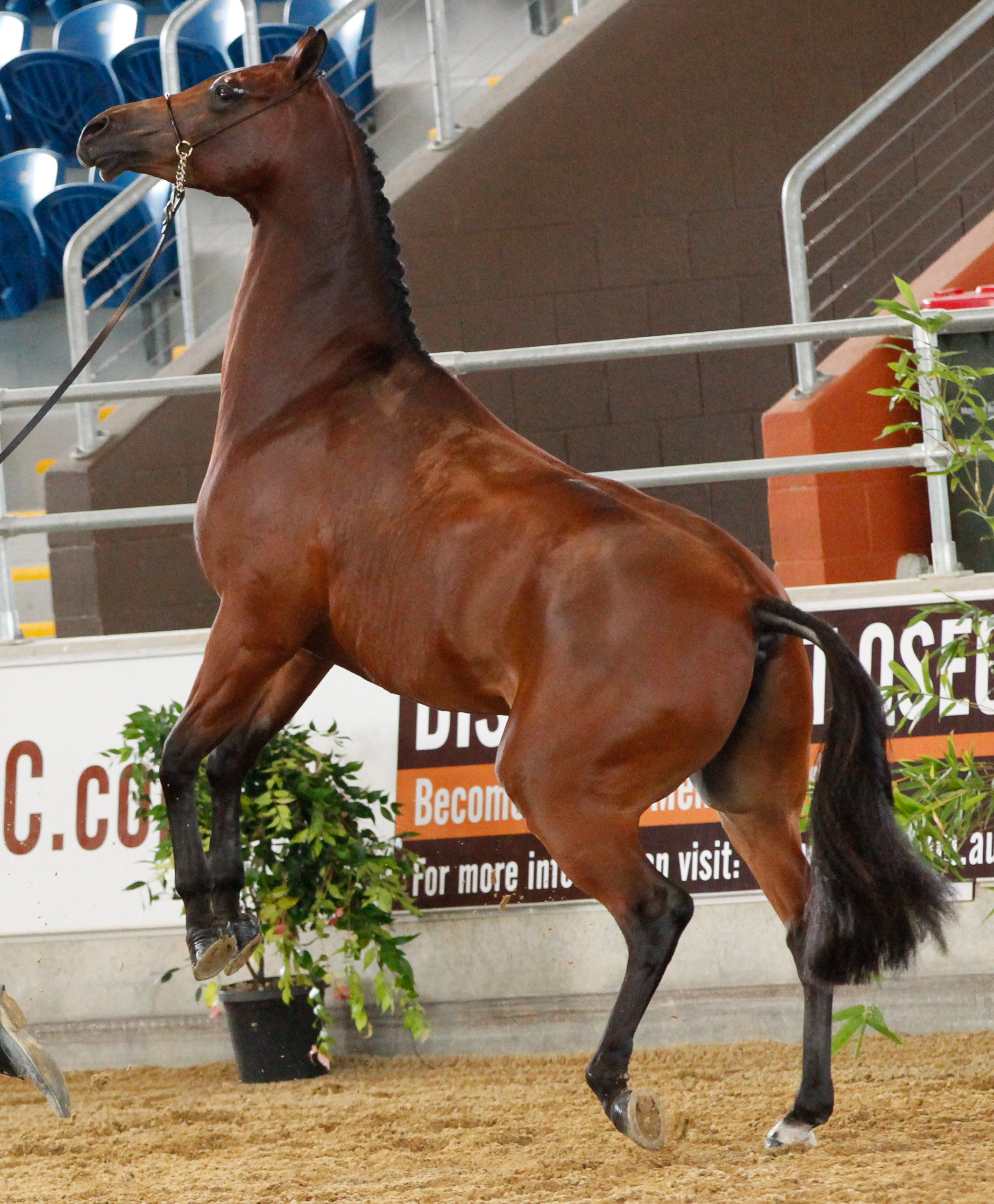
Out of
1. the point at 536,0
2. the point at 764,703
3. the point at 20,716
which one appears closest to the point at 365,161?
the point at 764,703

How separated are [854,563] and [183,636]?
7.90ft

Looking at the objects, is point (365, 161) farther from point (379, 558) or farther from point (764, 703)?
point (764, 703)

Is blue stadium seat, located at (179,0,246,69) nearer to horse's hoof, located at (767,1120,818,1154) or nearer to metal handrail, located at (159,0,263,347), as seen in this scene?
metal handrail, located at (159,0,263,347)

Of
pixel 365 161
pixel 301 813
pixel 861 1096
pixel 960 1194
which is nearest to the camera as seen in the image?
pixel 960 1194

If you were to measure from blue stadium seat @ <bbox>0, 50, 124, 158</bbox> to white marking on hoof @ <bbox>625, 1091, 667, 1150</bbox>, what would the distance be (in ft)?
25.8

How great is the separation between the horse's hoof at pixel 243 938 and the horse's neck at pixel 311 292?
1099mm

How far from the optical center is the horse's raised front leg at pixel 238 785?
11.4 feet

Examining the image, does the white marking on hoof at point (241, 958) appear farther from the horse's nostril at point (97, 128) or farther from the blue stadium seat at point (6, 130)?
the blue stadium seat at point (6, 130)

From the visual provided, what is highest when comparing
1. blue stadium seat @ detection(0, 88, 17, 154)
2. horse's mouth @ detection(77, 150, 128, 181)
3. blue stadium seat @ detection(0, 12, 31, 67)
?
blue stadium seat @ detection(0, 12, 31, 67)

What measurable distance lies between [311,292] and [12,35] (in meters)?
7.97

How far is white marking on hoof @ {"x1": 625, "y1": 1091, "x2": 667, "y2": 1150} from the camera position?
3146 mm

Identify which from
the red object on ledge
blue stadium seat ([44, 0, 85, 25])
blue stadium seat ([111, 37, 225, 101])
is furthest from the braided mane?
blue stadium seat ([44, 0, 85, 25])

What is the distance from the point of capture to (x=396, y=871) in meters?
4.70

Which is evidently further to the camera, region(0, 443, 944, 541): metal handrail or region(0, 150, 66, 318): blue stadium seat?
region(0, 150, 66, 318): blue stadium seat
